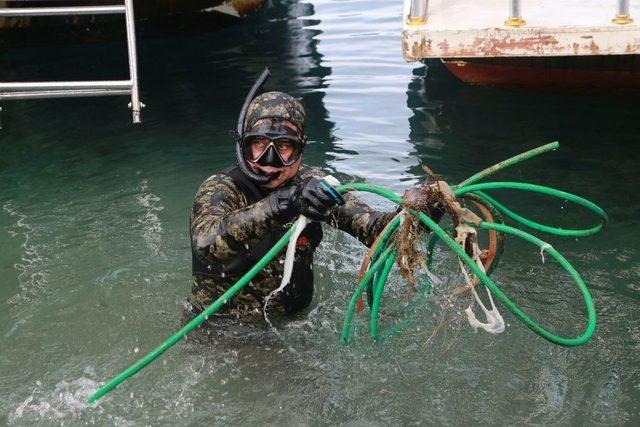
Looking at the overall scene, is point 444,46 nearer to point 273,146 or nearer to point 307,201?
point 273,146

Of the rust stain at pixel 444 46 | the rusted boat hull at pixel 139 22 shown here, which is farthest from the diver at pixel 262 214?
the rusted boat hull at pixel 139 22

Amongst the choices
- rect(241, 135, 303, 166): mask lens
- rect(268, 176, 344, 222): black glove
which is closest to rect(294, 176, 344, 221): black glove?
rect(268, 176, 344, 222): black glove

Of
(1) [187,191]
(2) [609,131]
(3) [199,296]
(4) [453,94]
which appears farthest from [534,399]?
(4) [453,94]

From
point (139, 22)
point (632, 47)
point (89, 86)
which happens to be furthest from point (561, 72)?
point (139, 22)

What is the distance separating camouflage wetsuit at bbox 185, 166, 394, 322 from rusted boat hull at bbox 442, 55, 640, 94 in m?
4.26

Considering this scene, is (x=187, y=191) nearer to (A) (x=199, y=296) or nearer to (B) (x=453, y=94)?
(A) (x=199, y=296)

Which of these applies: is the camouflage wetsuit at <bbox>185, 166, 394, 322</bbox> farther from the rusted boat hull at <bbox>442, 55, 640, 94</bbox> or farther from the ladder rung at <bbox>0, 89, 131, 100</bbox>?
the rusted boat hull at <bbox>442, 55, 640, 94</bbox>

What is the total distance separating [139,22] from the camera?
13516 millimetres

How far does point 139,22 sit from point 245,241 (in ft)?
34.8

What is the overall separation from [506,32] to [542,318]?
77.8 inches

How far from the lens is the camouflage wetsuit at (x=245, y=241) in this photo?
369 centimetres

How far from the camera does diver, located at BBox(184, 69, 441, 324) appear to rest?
11.8 ft

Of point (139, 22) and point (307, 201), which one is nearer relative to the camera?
point (307, 201)

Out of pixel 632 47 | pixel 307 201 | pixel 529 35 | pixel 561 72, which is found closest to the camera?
pixel 307 201
